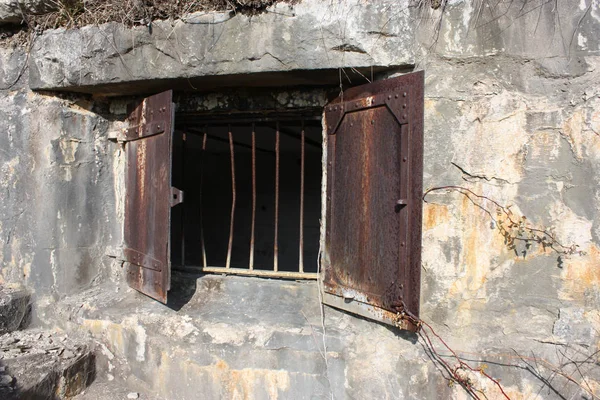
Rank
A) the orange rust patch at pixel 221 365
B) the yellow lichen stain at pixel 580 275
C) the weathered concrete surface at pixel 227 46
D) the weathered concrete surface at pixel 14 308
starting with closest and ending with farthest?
the yellow lichen stain at pixel 580 275
the weathered concrete surface at pixel 227 46
the orange rust patch at pixel 221 365
the weathered concrete surface at pixel 14 308

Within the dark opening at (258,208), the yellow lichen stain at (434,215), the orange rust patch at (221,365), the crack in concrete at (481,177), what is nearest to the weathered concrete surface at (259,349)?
the orange rust patch at (221,365)

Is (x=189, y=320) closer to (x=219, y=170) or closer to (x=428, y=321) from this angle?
(x=428, y=321)

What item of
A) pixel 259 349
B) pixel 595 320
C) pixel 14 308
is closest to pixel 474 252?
pixel 595 320

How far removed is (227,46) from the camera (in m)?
2.42

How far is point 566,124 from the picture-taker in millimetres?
2043

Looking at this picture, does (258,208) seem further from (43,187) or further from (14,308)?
(14,308)

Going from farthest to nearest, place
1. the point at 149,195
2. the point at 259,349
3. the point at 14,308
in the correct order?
the point at 14,308, the point at 149,195, the point at 259,349

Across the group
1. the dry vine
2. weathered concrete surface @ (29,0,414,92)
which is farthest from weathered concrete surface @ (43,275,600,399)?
weathered concrete surface @ (29,0,414,92)

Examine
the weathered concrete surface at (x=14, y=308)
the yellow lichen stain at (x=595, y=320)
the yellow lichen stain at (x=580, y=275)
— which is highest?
the yellow lichen stain at (x=580, y=275)

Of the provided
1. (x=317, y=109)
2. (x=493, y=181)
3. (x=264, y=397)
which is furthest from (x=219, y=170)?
(x=493, y=181)

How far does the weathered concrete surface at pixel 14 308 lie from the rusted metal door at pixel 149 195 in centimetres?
67

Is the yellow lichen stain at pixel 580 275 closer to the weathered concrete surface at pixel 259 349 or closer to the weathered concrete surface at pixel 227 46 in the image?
the weathered concrete surface at pixel 259 349

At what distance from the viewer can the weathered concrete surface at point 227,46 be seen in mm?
2240

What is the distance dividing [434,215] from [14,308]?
2.66 meters
